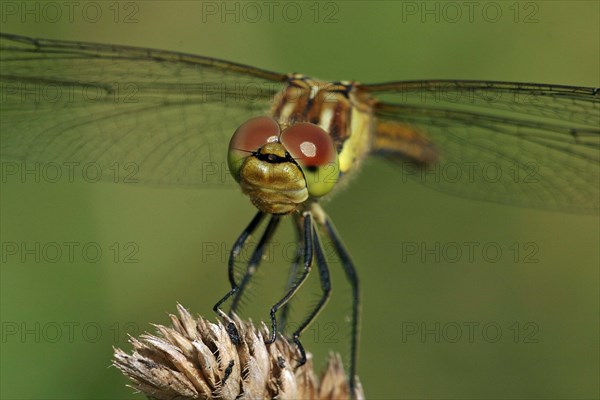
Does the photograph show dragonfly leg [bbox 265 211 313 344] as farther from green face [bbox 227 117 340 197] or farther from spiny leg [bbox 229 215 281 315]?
green face [bbox 227 117 340 197]

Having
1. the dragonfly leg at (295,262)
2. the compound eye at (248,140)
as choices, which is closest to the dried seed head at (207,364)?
the compound eye at (248,140)

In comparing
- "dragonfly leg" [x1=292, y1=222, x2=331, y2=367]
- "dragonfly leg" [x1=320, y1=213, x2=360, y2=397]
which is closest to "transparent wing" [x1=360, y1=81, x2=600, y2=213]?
"dragonfly leg" [x1=320, y1=213, x2=360, y2=397]

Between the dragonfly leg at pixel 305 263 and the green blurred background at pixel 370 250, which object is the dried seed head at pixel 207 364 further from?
the green blurred background at pixel 370 250

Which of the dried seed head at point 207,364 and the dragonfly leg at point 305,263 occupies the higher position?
the dragonfly leg at point 305,263

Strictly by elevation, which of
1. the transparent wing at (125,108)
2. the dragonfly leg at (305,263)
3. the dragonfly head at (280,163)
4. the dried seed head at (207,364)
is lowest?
the dried seed head at (207,364)

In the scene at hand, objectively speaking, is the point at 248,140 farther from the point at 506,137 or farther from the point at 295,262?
the point at 506,137

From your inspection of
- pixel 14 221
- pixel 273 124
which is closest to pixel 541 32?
pixel 273 124

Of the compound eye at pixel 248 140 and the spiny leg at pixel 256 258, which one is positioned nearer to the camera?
the compound eye at pixel 248 140
